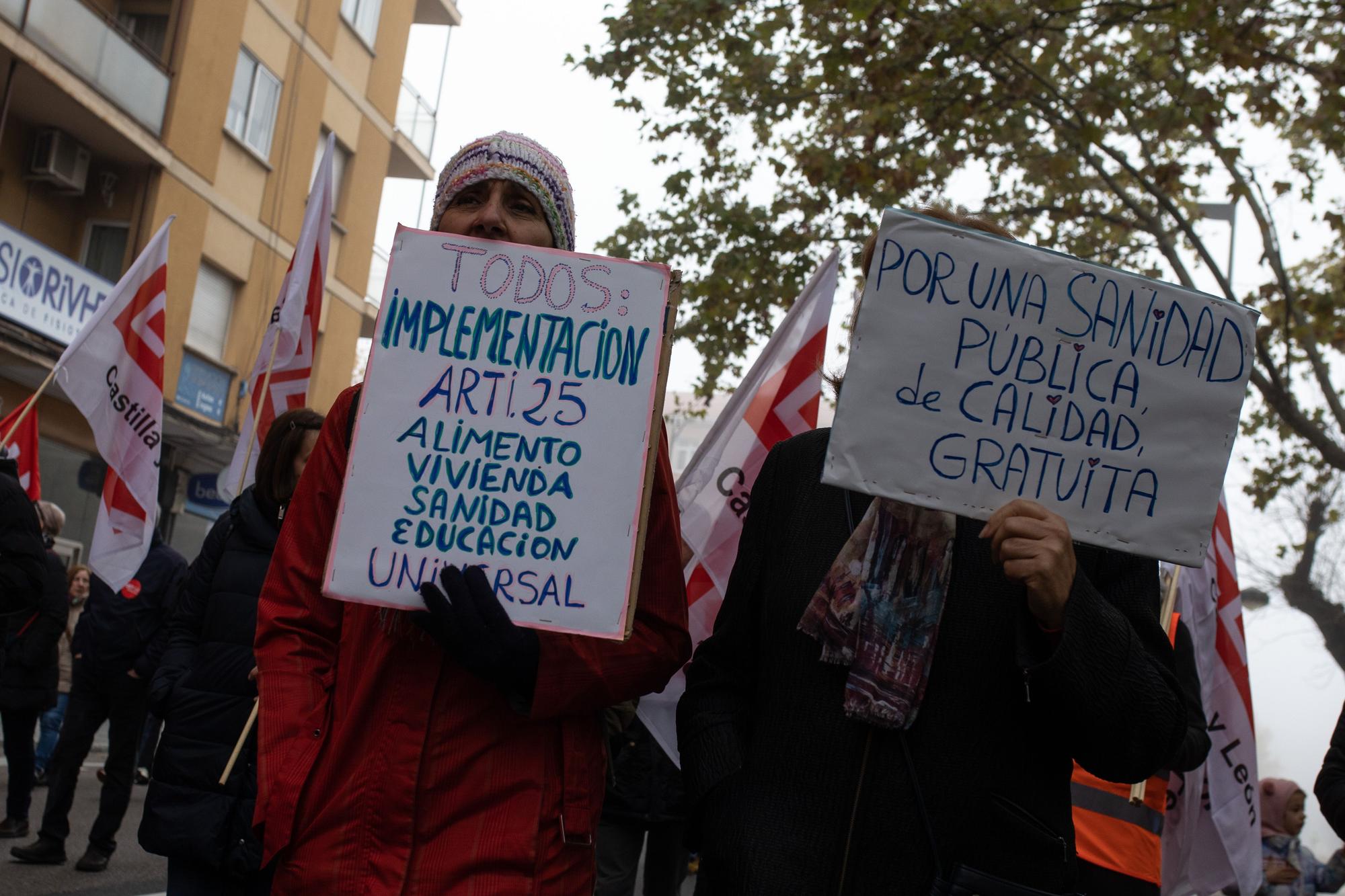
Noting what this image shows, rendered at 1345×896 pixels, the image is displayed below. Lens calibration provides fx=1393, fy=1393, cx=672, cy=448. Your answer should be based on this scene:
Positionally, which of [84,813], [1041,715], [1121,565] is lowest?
[84,813]

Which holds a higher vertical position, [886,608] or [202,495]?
[202,495]

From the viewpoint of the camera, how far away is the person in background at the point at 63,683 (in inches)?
404

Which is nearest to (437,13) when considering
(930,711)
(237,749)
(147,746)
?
(147,746)

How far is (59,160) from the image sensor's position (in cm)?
1734

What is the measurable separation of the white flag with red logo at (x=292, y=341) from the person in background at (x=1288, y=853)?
5.43 meters

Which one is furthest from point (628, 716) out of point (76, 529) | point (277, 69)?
point (277, 69)

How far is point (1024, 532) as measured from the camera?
221cm

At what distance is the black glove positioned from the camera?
7.61ft

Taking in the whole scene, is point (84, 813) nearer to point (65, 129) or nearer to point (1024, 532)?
point (1024, 532)

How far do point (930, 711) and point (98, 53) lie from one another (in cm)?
1731

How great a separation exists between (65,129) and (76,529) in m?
5.11

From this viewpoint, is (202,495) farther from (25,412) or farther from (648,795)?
(648,795)

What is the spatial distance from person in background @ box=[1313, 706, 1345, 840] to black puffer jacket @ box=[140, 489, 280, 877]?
275cm

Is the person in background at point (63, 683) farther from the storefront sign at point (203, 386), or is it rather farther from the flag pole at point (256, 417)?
the storefront sign at point (203, 386)
